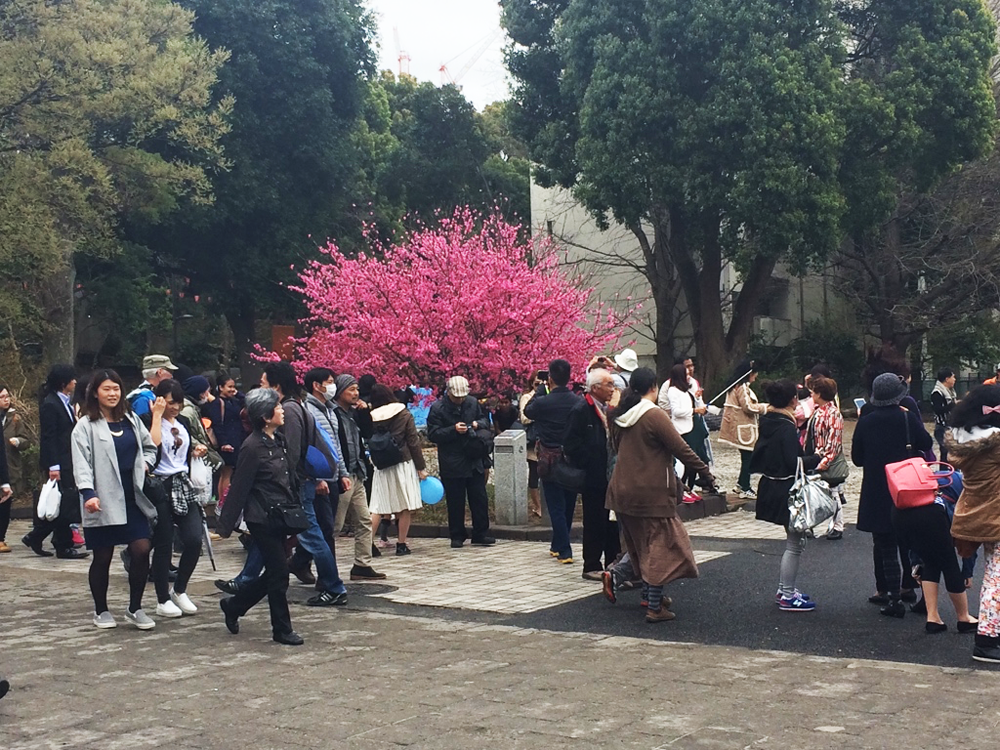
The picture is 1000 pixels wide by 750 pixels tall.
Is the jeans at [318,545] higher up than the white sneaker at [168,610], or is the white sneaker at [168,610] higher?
the jeans at [318,545]

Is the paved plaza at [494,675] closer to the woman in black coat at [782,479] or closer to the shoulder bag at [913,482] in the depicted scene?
the woman in black coat at [782,479]

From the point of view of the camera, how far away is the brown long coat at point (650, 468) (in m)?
8.59

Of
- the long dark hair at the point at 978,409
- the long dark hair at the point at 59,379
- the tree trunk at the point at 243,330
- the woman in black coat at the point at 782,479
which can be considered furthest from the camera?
the tree trunk at the point at 243,330

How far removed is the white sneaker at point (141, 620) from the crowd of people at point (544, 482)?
0.01 m

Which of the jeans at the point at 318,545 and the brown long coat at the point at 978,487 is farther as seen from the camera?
the jeans at the point at 318,545

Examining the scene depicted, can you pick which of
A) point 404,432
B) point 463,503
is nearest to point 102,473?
point 404,432

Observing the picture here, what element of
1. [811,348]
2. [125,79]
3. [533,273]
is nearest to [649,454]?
[533,273]

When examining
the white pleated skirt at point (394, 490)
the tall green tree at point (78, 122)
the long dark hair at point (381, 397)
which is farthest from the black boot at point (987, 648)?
the tall green tree at point (78, 122)

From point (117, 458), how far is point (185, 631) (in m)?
1.28

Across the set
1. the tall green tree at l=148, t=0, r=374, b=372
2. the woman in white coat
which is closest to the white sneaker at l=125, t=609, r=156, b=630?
the woman in white coat

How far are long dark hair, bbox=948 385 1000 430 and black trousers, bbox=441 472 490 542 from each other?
607cm

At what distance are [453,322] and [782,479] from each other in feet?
43.5

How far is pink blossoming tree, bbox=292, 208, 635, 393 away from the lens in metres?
21.6

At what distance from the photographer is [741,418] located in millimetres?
15320
